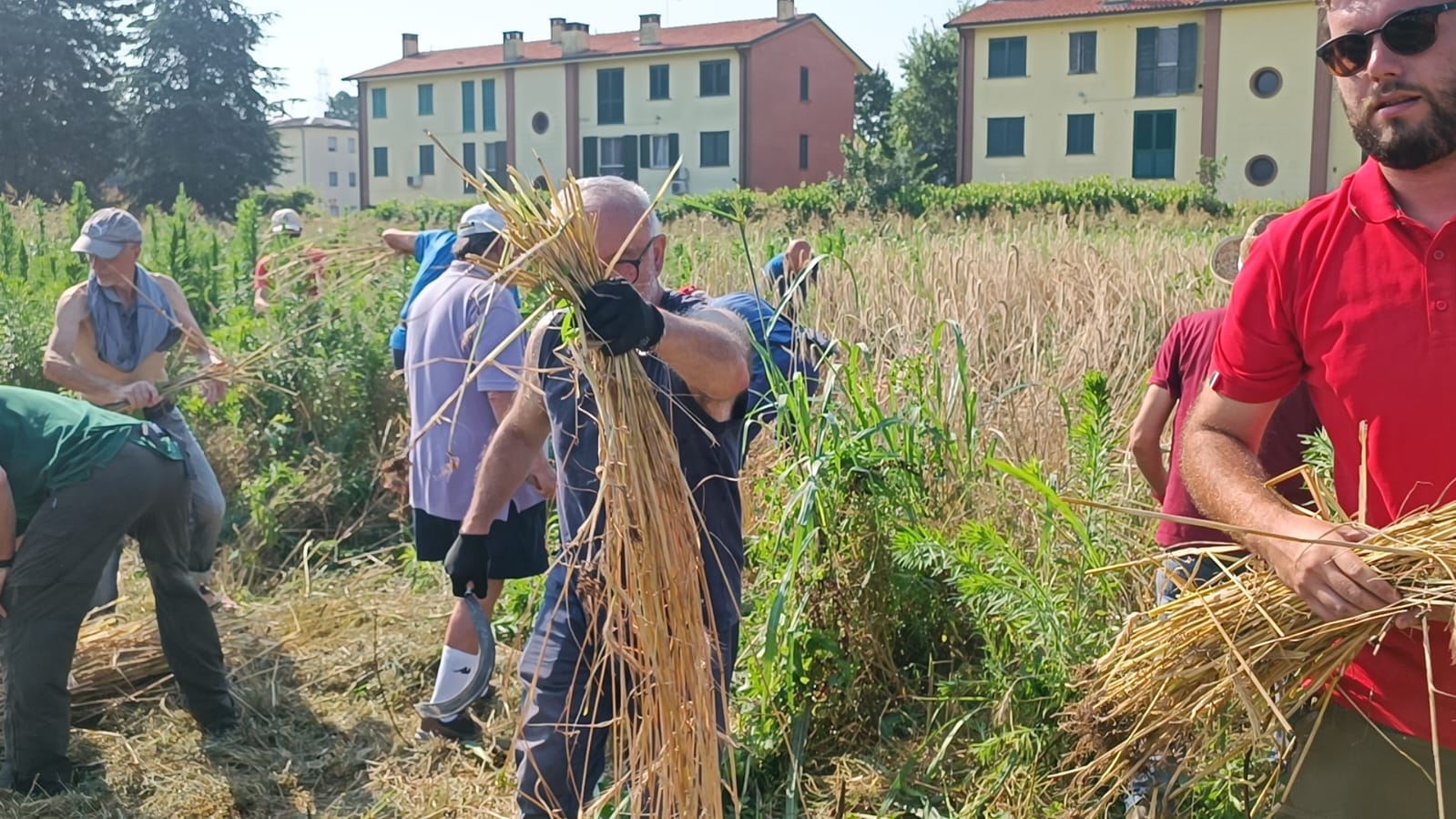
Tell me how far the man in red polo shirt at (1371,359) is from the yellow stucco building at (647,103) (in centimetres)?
4601

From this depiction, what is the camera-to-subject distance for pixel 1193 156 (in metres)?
40.3

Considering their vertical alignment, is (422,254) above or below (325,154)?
below

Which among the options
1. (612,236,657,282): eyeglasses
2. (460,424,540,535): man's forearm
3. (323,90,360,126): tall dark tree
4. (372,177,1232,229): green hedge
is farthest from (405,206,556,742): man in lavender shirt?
(323,90,360,126): tall dark tree

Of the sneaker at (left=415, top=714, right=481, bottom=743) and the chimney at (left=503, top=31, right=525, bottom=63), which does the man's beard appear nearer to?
the sneaker at (left=415, top=714, right=481, bottom=743)

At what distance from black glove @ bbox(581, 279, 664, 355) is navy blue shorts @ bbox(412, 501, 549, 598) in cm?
217

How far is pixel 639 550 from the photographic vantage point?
2514mm

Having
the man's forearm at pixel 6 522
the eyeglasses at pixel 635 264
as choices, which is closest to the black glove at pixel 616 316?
the eyeglasses at pixel 635 264

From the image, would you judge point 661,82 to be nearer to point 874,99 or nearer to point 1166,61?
point 874,99

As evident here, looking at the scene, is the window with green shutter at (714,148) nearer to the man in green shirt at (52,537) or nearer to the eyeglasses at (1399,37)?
the man in green shirt at (52,537)

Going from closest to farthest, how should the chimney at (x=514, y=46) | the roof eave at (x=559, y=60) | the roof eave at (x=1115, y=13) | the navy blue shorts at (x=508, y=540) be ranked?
the navy blue shorts at (x=508, y=540) → the roof eave at (x=1115, y=13) → the roof eave at (x=559, y=60) → the chimney at (x=514, y=46)

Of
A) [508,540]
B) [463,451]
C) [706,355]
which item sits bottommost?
[508,540]

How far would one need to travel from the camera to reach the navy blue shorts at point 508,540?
4.55m

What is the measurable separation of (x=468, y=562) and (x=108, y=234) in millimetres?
3000

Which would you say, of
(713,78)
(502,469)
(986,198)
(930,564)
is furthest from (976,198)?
(502,469)
